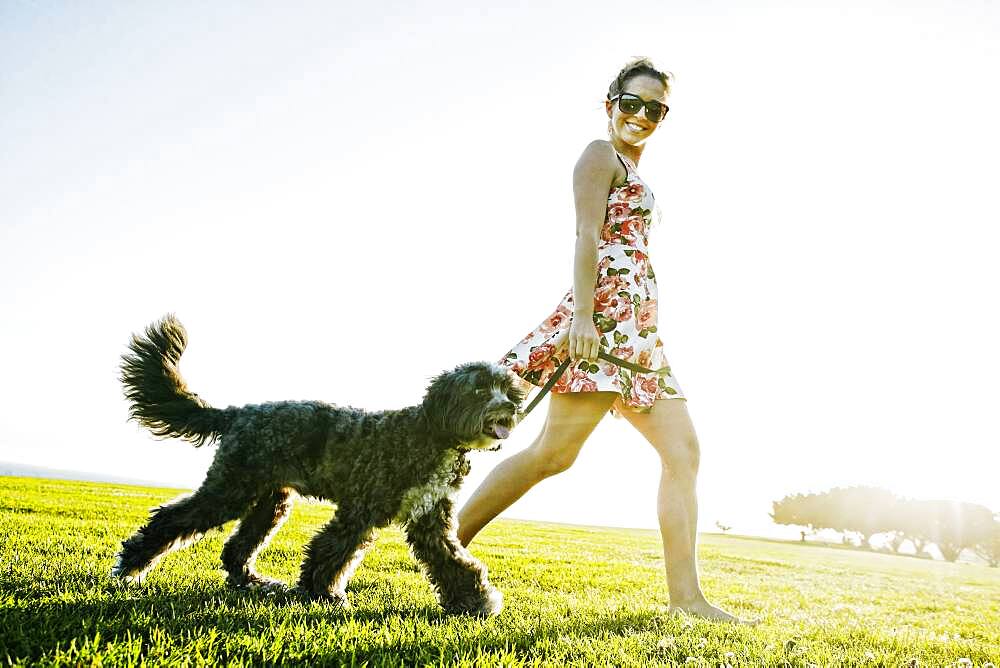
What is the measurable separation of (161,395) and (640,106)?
15.1ft

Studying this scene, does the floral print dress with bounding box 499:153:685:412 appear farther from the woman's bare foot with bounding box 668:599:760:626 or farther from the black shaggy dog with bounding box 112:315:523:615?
the woman's bare foot with bounding box 668:599:760:626

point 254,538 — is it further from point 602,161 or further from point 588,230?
point 602,161

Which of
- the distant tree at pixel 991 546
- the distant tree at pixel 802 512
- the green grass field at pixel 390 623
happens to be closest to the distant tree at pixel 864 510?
the distant tree at pixel 802 512

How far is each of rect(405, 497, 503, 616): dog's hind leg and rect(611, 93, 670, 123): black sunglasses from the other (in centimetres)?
329

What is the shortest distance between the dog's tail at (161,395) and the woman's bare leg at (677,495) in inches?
138

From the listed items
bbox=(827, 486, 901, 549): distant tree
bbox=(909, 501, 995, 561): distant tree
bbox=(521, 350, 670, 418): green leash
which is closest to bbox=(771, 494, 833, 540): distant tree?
bbox=(827, 486, 901, 549): distant tree

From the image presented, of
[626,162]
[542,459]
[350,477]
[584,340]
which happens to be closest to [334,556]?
[350,477]

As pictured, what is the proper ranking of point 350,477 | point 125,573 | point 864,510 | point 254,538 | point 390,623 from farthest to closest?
point 864,510 < point 254,538 < point 125,573 < point 350,477 < point 390,623

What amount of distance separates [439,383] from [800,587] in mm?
9003

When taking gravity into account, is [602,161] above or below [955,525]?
above

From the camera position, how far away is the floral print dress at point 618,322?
5.23 metres

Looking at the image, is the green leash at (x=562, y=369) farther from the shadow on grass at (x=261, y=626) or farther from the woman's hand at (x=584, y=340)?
the shadow on grass at (x=261, y=626)

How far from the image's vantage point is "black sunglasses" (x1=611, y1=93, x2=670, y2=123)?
547cm

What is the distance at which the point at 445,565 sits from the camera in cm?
512
